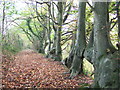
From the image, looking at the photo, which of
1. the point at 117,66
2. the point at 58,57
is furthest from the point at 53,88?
the point at 58,57

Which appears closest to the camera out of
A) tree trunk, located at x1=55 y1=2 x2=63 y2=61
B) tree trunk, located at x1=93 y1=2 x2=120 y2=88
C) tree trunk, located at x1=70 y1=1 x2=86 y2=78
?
tree trunk, located at x1=93 y1=2 x2=120 y2=88

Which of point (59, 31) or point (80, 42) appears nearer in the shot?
point (80, 42)

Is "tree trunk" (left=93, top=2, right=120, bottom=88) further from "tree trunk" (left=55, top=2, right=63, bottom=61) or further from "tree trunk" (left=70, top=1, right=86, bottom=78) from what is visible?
"tree trunk" (left=55, top=2, right=63, bottom=61)

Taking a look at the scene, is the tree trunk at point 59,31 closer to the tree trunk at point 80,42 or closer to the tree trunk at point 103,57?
the tree trunk at point 80,42

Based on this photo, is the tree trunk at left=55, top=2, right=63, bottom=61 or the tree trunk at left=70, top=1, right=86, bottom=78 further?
the tree trunk at left=55, top=2, right=63, bottom=61

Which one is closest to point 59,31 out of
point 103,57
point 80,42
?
point 80,42

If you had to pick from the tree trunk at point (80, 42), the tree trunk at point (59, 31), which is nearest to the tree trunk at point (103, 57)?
the tree trunk at point (80, 42)

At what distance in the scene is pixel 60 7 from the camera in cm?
1243

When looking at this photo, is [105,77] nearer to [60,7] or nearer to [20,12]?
[60,7]

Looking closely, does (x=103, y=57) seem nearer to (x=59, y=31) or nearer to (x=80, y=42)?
(x=80, y=42)

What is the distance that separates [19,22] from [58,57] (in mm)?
19697

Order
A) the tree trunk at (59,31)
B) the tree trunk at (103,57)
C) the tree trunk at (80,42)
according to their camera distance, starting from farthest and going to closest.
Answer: the tree trunk at (59,31) < the tree trunk at (80,42) < the tree trunk at (103,57)

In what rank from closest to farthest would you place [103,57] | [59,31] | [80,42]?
[103,57] → [80,42] → [59,31]

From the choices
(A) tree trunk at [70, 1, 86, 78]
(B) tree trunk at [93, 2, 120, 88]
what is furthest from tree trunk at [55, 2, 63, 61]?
(B) tree trunk at [93, 2, 120, 88]
